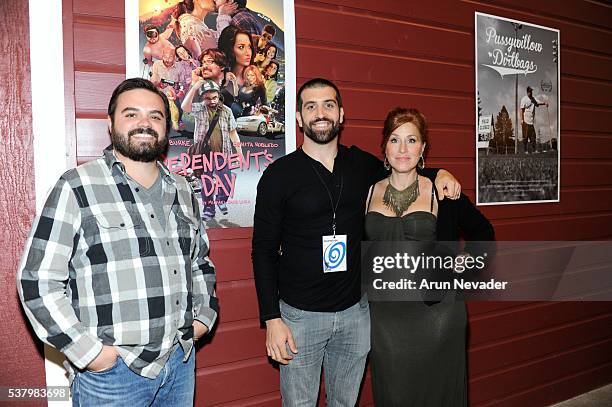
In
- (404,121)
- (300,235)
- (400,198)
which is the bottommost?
(300,235)

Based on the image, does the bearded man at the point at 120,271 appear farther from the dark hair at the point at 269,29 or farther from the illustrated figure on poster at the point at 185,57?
the dark hair at the point at 269,29

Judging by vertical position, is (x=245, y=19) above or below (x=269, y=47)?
above

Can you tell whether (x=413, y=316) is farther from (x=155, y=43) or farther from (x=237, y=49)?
(x=155, y=43)

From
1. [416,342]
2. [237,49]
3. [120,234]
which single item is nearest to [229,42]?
[237,49]

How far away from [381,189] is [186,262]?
0.99 metres

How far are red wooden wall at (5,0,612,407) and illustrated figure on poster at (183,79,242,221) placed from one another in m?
0.19

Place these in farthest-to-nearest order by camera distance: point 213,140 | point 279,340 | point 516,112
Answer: point 516,112, point 213,140, point 279,340

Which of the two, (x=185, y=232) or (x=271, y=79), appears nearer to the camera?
(x=185, y=232)

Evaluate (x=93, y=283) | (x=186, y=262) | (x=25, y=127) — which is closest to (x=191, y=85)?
(x=25, y=127)

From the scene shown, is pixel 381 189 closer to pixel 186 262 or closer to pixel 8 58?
pixel 186 262

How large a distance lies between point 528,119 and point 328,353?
7.26ft

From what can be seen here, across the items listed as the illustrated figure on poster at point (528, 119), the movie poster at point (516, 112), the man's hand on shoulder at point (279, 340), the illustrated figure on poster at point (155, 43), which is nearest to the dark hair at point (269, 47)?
the illustrated figure on poster at point (155, 43)

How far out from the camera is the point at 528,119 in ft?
11.1

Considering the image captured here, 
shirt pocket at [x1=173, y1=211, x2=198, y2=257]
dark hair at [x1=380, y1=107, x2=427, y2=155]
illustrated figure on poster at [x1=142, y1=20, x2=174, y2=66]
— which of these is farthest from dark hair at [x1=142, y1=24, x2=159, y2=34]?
dark hair at [x1=380, y1=107, x2=427, y2=155]
